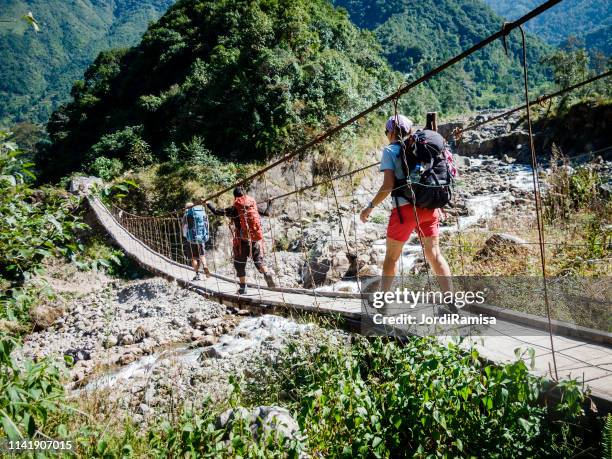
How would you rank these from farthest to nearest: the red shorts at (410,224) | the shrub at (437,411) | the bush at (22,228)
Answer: the red shorts at (410,224), the bush at (22,228), the shrub at (437,411)

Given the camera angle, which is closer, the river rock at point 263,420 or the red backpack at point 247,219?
the river rock at point 263,420

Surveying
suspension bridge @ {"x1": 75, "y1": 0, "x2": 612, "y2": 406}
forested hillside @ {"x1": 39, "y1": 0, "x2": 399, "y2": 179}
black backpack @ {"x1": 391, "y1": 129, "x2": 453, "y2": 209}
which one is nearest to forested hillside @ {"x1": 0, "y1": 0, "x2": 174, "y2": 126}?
forested hillside @ {"x1": 39, "y1": 0, "x2": 399, "y2": 179}

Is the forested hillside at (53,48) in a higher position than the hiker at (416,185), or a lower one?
higher

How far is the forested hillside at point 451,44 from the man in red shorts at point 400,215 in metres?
47.4

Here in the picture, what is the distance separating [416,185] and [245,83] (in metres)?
10.3

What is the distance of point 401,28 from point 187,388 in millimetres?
70296

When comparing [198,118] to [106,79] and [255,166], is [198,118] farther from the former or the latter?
[106,79]

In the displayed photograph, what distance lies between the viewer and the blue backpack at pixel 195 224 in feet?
17.0

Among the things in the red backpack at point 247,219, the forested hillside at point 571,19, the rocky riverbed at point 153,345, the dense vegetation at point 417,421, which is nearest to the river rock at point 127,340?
the rocky riverbed at point 153,345

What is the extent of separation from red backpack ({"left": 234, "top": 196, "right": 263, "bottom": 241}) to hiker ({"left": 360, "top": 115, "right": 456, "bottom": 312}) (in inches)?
75.4

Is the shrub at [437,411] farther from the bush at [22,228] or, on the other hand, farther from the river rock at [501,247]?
the river rock at [501,247]

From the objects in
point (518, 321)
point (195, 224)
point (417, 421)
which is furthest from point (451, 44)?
point (417, 421)

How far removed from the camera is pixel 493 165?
14469 mm

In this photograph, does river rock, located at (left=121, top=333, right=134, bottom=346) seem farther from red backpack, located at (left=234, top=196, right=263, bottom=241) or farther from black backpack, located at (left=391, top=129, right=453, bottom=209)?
black backpack, located at (left=391, top=129, right=453, bottom=209)
